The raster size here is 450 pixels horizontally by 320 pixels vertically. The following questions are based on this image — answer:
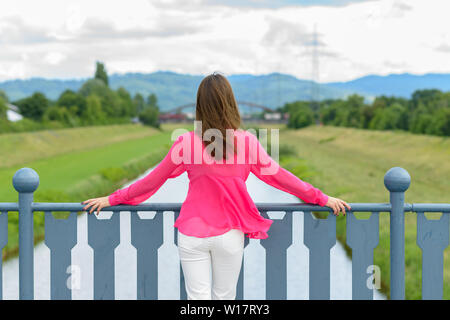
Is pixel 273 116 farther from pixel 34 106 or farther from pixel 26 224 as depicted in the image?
pixel 26 224

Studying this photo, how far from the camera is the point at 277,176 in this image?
3.06 m

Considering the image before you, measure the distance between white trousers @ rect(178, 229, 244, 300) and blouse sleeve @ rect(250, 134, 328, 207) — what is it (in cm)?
36

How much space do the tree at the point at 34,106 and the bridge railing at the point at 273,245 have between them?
60.3 meters

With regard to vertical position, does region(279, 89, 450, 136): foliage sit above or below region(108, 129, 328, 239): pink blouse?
above

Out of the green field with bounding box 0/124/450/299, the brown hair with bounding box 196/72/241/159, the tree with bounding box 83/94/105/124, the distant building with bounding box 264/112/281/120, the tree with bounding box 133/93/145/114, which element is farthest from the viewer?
the tree with bounding box 133/93/145/114

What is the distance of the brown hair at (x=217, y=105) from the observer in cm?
281

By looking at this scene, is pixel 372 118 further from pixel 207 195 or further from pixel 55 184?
pixel 207 195

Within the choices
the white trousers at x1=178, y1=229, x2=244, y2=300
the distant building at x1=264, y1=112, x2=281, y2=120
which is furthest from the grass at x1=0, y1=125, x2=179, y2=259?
the distant building at x1=264, y1=112, x2=281, y2=120

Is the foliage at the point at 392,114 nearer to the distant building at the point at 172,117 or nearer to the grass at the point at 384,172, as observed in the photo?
the grass at the point at 384,172

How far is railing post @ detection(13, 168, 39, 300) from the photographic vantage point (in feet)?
10.7

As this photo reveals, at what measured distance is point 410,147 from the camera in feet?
122

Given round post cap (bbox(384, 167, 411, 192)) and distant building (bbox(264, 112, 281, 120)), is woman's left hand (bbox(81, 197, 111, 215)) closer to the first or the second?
round post cap (bbox(384, 167, 411, 192))

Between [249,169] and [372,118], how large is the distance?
197 feet
